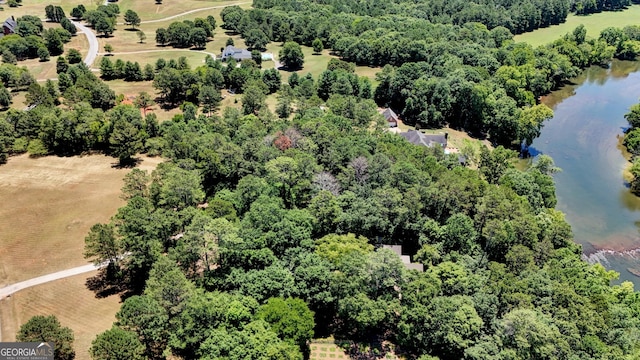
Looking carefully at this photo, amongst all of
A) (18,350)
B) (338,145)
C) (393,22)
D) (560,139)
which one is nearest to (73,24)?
(393,22)

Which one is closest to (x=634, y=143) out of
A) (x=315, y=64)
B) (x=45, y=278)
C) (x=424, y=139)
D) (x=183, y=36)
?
(x=424, y=139)

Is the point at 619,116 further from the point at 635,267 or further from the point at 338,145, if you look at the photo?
the point at 338,145

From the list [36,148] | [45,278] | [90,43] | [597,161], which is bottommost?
[597,161]

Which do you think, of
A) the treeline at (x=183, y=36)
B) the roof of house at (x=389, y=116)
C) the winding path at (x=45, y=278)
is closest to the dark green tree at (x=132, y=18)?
the treeline at (x=183, y=36)

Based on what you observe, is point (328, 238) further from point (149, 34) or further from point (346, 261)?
point (149, 34)

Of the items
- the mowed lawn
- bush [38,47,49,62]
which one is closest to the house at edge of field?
the mowed lawn

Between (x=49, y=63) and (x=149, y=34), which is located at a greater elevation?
(x=149, y=34)
